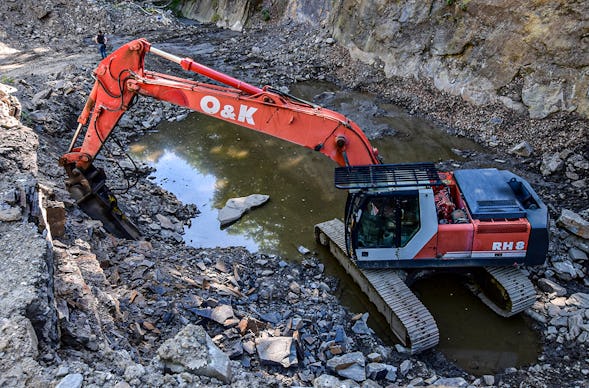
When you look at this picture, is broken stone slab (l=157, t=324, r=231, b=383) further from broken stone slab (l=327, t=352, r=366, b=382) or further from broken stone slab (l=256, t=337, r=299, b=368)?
broken stone slab (l=327, t=352, r=366, b=382)

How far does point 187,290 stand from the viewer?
22.4ft

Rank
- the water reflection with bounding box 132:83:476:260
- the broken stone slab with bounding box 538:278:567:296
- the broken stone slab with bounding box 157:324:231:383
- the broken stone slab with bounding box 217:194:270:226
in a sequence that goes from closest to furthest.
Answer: the broken stone slab with bounding box 157:324:231:383
the broken stone slab with bounding box 538:278:567:296
the water reflection with bounding box 132:83:476:260
the broken stone slab with bounding box 217:194:270:226

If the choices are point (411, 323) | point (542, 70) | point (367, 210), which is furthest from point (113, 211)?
point (542, 70)

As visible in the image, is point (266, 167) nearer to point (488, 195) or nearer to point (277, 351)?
point (488, 195)

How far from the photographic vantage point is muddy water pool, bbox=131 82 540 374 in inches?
278

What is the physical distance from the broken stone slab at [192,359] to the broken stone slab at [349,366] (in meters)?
1.75

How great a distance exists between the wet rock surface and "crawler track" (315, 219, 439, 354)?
0.29 meters

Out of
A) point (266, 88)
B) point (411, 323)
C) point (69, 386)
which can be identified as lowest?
point (411, 323)

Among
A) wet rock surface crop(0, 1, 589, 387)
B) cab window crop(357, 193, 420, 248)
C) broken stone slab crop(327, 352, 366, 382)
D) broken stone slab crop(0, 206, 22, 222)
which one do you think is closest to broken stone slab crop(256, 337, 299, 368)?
wet rock surface crop(0, 1, 589, 387)

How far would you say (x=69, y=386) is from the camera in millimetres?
3918

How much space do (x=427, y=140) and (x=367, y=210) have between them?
21.4 feet

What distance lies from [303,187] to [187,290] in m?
4.77

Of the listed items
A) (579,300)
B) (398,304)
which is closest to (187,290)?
(398,304)

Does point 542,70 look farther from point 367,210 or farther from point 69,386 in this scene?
point 69,386
